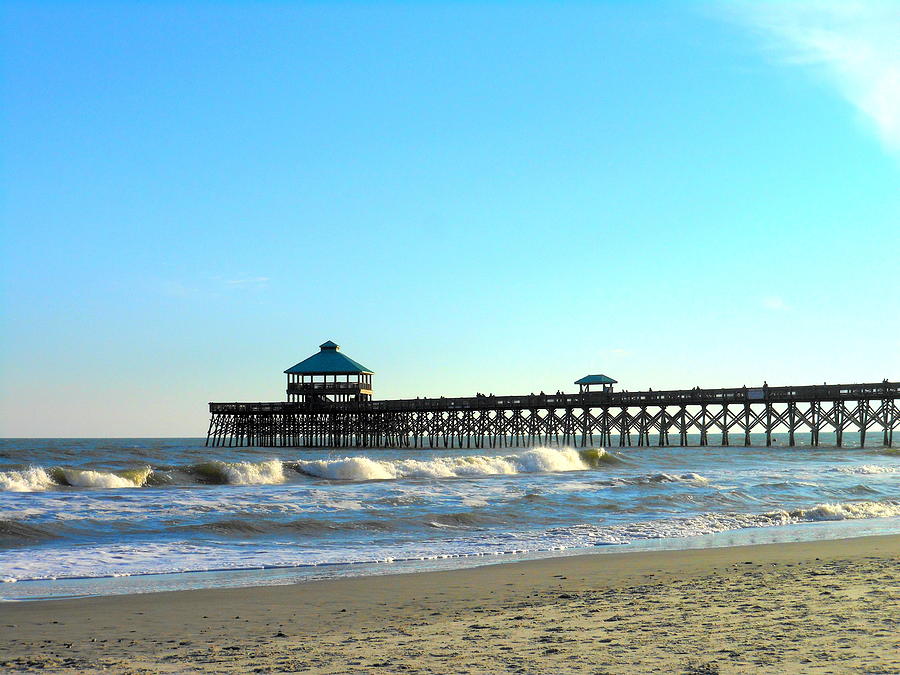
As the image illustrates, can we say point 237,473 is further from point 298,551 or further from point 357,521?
point 298,551

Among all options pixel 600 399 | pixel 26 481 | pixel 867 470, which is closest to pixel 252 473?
pixel 26 481

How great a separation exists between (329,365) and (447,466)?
30166 mm

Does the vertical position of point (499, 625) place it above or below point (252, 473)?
above

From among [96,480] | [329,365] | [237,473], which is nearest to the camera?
[96,480]

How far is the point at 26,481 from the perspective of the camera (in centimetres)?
2205

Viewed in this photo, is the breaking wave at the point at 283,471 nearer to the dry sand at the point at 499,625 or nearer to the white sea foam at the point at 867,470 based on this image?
the white sea foam at the point at 867,470

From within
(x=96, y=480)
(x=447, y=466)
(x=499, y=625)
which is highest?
(x=499, y=625)

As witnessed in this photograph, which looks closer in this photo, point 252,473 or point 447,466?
point 252,473

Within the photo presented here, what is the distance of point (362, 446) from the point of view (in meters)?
58.7

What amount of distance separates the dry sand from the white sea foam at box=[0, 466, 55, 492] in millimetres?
15201

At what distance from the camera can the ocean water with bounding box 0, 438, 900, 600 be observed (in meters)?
A: 10.1

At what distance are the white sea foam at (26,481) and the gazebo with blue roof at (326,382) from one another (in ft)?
117

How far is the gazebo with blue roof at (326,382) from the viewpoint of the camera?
Answer: 5900 centimetres

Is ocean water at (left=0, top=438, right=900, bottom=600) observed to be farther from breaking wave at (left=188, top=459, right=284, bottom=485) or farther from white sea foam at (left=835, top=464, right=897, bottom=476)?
white sea foam at (left=835, top=464, right=897, bottom=476)
